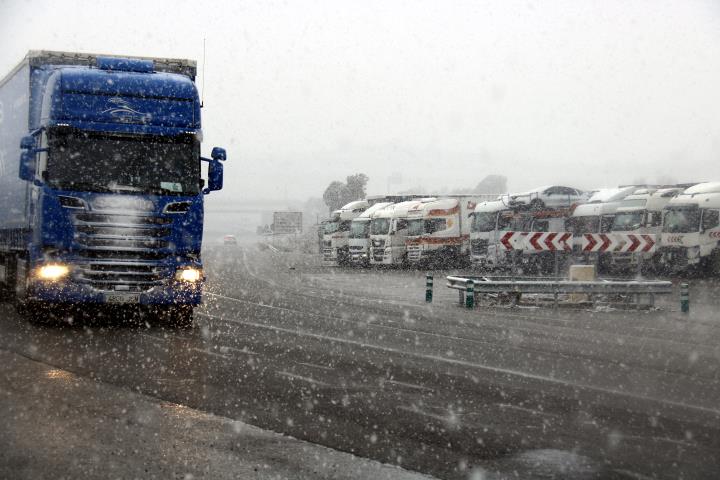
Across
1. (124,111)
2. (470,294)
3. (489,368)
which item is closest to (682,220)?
(470,294)

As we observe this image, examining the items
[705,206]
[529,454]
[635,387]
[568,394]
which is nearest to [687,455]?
[529,454]

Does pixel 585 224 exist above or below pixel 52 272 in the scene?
above

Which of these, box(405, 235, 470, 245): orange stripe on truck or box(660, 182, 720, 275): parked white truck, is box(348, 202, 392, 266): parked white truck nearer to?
box(405, 235, 470, 245): orange stripe on truck

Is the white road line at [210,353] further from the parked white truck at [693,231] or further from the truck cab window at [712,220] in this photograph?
the truck cab window at [712,220]

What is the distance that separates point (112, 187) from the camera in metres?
12.6

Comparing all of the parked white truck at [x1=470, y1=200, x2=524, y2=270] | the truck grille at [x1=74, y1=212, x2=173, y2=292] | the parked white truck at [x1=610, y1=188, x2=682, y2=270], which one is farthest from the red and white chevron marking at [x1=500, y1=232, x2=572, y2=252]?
the truck grille at [x1=74, y1=212, x2=173, y2=292]

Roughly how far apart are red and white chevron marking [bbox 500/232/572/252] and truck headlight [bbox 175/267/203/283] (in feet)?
38.2

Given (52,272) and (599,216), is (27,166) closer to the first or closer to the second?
→ (52,272)

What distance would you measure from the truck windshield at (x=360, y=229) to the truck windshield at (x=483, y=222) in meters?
7.20

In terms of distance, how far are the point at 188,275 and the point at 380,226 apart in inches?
1096

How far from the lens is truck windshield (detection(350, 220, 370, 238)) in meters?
42.2

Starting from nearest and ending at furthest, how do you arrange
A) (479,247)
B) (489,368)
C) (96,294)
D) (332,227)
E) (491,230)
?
(489,368) → (96,294) → (491,230) → (479,247) → (332,227)

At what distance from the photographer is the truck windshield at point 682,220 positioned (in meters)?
30.6

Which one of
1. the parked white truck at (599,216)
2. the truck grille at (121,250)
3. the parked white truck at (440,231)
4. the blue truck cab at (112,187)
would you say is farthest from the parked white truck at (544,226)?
the truck grille at (121,250)
